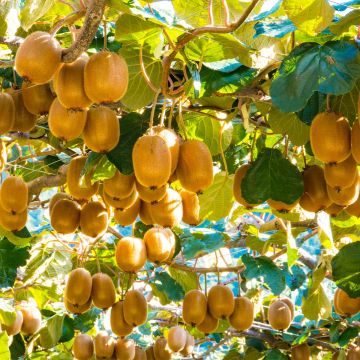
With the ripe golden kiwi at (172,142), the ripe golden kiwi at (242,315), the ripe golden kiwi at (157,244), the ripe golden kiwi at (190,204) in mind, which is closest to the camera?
the ripe golden kiwi at (172,142)

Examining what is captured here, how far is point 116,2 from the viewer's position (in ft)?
4.76

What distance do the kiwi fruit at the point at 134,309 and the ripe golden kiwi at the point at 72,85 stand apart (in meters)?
1.38

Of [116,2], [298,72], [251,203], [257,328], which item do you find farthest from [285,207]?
[257,328]

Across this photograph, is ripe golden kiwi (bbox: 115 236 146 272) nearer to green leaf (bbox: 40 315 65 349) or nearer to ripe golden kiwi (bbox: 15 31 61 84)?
ripe golden kiwi (bbox: 15 31 61 84)

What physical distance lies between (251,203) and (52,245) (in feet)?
5.10

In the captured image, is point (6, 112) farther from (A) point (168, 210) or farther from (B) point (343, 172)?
(B) point (343, 172)

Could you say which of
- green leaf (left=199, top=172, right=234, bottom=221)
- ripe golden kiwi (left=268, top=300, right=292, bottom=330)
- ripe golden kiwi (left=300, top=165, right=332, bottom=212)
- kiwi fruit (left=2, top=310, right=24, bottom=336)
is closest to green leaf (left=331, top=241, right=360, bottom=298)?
ripe golden kiwi (left=300, top=165, right=332, bottom=212)

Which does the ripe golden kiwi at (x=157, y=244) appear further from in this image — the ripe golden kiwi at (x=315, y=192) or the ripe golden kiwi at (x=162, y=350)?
the ripe golden kiwi at (x=162, y=350)

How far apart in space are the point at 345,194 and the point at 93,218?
775 mm

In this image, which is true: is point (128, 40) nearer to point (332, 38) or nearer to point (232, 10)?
point (232, 10)

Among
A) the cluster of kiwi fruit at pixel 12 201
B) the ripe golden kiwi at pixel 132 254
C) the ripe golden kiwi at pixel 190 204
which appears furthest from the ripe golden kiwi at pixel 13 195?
the ripe golden kiwi at pixel 190 204

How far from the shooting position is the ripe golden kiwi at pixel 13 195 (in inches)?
83.8

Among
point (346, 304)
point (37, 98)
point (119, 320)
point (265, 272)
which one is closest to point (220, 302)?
point (265, 272)

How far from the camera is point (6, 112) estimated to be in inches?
72.3
